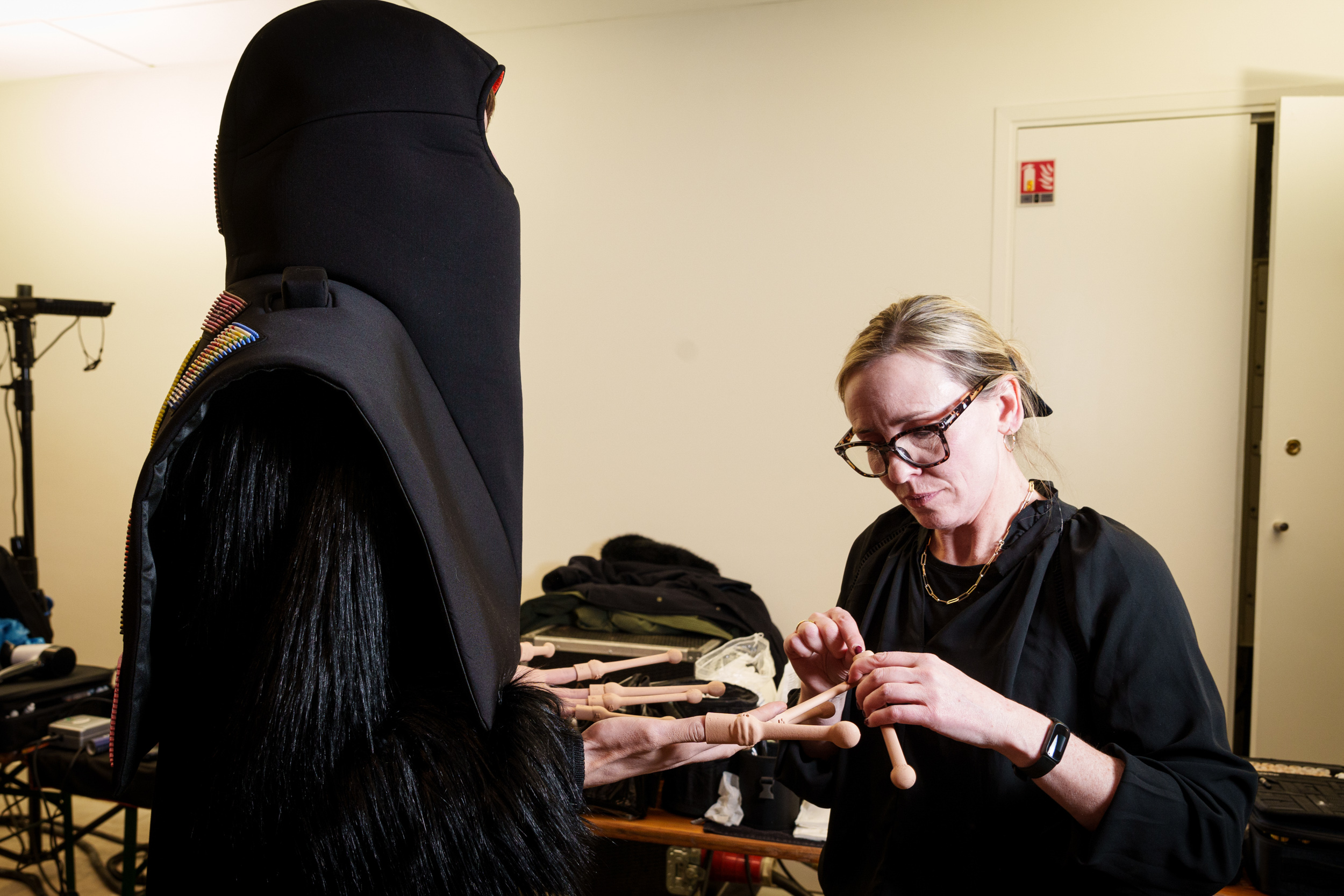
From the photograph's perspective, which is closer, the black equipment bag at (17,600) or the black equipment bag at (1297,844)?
the black equipment bag at (1297,844)

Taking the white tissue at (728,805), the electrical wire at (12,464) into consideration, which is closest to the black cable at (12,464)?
A: the electrical wire at (12,464)

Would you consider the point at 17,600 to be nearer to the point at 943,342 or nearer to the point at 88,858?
the point at 88,858

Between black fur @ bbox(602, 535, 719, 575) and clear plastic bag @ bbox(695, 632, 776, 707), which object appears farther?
black fur @ bbox(602, 535, 719, 575)

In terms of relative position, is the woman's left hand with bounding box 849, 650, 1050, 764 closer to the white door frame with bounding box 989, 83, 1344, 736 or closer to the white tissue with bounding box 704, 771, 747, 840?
the white tissue with bounding box 704, 771, 747, 840

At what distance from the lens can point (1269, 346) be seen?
2781 millimetres

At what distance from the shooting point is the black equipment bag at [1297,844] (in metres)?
1.66

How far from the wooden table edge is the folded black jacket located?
77cm

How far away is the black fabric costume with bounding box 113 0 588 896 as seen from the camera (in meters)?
0.63

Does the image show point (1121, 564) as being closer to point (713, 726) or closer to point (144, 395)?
point (713, 726)

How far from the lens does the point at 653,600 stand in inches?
113

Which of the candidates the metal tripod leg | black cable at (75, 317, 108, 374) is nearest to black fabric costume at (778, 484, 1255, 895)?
the metal tripod leg

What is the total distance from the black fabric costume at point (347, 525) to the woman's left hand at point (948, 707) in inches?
15.0

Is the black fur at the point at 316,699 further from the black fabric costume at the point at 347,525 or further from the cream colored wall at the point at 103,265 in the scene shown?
the cream colored wall at the point at 103,265

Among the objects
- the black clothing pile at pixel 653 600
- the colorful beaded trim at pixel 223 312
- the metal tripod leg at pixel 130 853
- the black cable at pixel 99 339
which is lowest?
the metal tripod leg at pixel 130 853
